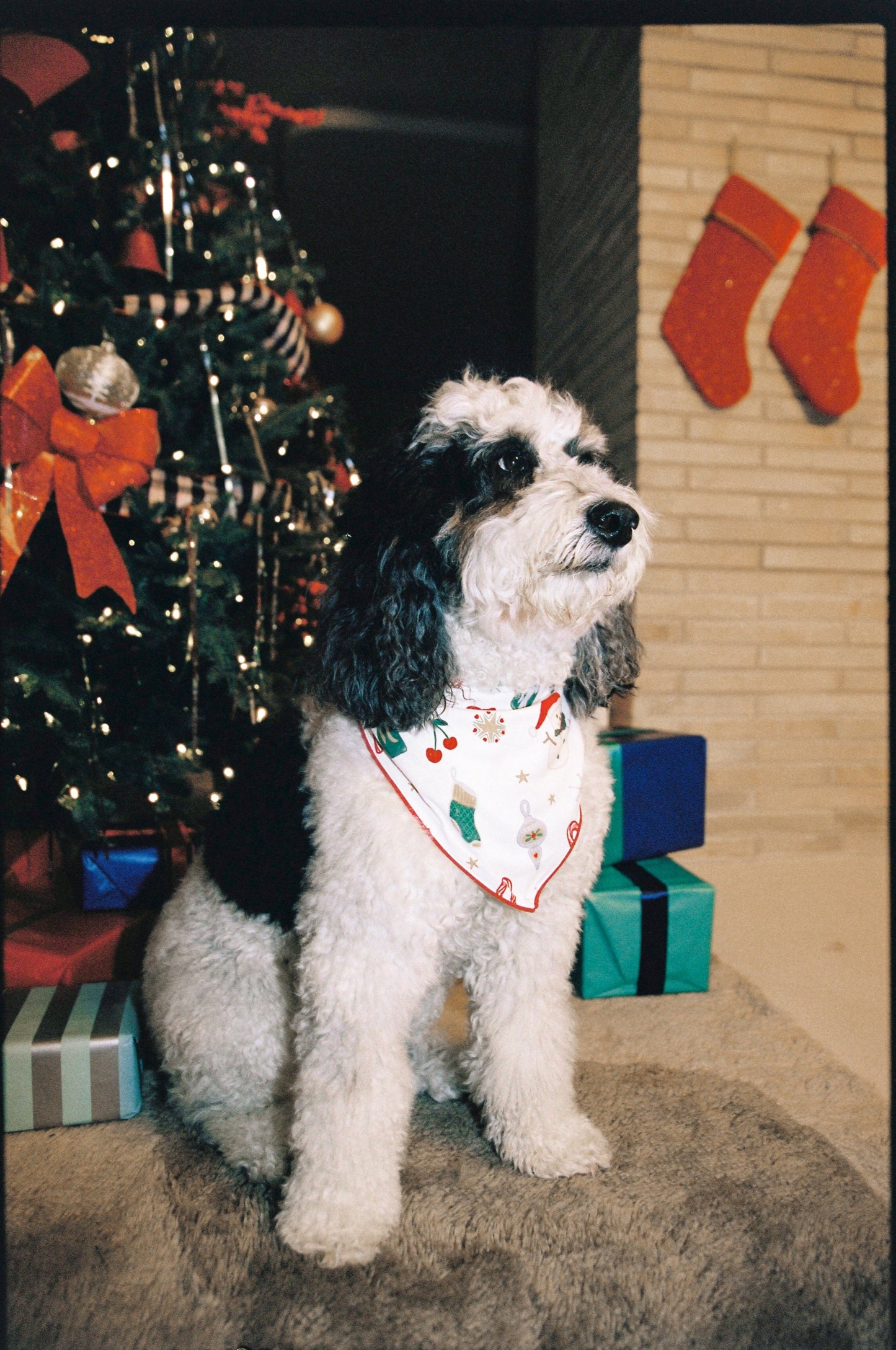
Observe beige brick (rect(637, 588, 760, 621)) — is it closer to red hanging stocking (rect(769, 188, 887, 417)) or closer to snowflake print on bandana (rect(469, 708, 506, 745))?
red hanging stocking (rect(769, 188, 887, 417))

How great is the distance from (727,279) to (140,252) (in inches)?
83.7

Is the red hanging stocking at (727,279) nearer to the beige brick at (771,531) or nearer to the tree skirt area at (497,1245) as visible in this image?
the beige brick at (771,531)

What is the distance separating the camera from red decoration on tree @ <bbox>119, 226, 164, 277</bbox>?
2.13 m

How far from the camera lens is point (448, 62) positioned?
3.87 meters

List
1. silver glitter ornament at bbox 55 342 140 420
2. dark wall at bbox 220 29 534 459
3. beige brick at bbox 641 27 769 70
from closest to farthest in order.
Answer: silver glitter ornament at bbox 55 342 140 420 < beige brick at bbox 641 27 769 70 < dark wall at bbox 220 29 534 459

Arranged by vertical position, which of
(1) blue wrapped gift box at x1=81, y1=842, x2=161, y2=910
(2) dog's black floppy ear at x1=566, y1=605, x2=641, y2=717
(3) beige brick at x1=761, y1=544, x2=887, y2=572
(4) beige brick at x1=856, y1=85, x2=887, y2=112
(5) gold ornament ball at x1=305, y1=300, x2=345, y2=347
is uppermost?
(4) beige brick at x1=856, y1=85, x2=887, y2=112

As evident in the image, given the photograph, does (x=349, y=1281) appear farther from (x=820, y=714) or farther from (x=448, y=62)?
(x=448, y=62)

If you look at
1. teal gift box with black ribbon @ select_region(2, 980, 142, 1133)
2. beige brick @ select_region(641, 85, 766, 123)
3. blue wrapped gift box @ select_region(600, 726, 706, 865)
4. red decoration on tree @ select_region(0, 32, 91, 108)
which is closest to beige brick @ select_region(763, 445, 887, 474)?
beige brick @ select_region(641, 85, 766, 123)

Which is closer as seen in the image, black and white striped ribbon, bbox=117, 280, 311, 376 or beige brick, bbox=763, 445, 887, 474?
black and white striped ribbon, bbox=117, 280, 311, 376

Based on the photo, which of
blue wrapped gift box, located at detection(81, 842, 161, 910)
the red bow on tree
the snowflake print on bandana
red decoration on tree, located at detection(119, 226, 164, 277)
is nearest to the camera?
the snowflake print on bandana

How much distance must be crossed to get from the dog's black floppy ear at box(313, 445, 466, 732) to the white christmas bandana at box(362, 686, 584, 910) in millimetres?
49

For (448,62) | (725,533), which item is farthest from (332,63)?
(725,533)

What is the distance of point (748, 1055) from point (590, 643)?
108 centimetres

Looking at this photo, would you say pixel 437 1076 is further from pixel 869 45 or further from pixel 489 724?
pixel 869 45
